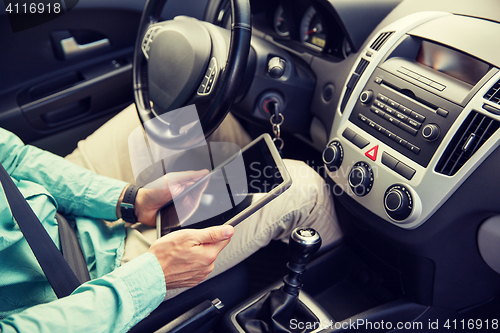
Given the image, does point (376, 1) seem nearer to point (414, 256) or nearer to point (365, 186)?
point (365, 186)

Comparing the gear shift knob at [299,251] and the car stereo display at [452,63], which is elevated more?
the car stereo display at [452,63]

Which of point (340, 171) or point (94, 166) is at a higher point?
point (340, 171)

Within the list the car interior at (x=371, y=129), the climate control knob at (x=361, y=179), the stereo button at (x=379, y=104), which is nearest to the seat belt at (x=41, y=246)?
the car interior at (x=371, y=129)

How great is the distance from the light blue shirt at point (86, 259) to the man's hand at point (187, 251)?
0.03m

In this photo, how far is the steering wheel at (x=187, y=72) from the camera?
2.51ft

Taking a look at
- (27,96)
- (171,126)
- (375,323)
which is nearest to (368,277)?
(375,323)

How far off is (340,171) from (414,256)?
22 centimetres

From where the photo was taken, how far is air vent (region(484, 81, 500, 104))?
0.62 meters

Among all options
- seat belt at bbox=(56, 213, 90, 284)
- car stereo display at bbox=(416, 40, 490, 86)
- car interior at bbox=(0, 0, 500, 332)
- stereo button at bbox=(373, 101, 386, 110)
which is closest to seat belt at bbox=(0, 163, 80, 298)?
seat belt at bbox=(56, 213, 90, 284)

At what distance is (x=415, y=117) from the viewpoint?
2.35 feet

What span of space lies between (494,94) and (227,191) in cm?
49

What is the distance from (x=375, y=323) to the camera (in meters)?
0.81

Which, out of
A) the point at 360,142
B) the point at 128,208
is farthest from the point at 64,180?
the point at 360,142

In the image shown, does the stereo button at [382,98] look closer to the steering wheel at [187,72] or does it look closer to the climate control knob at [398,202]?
the climate control knob at [398,202]
